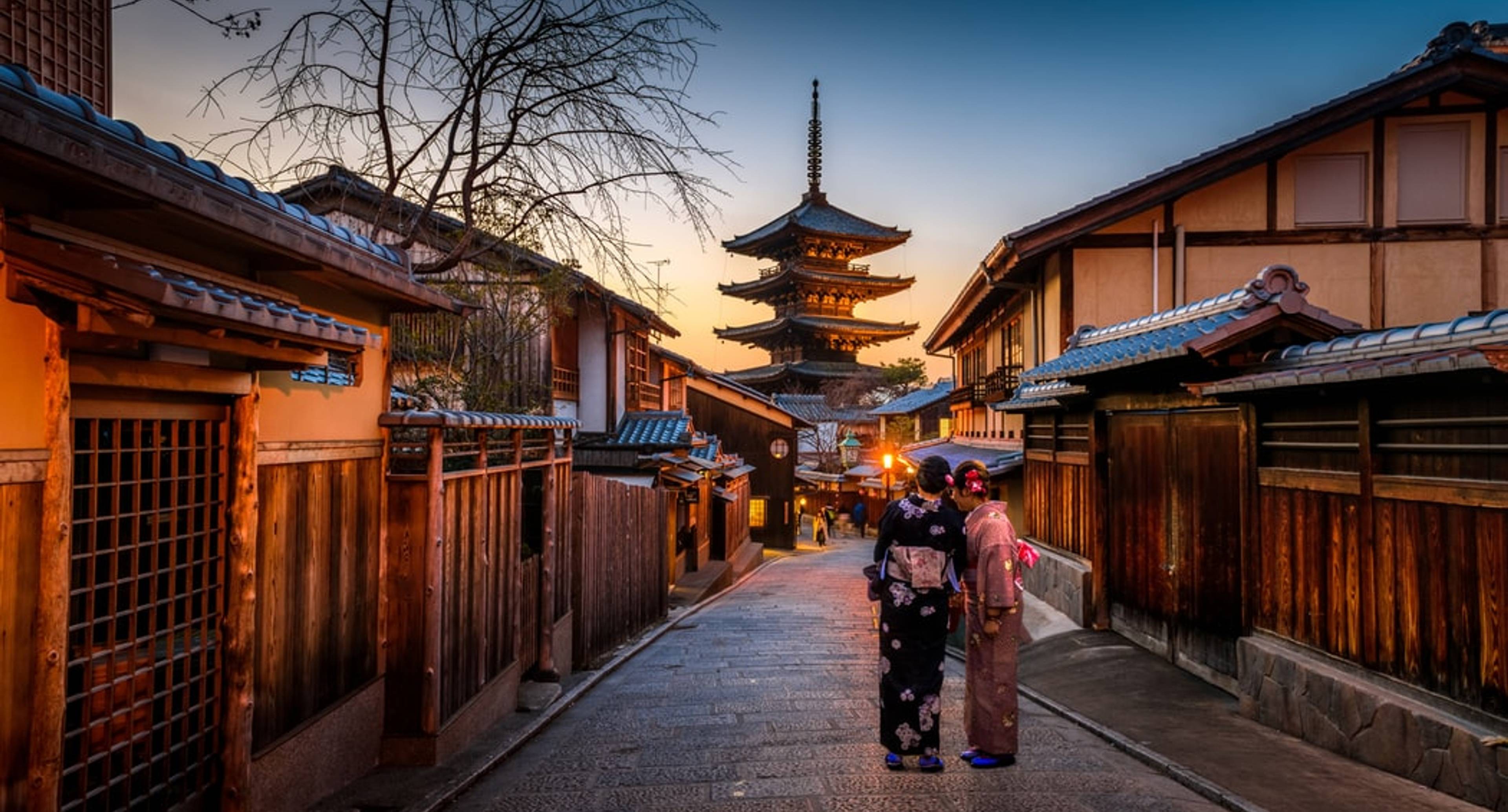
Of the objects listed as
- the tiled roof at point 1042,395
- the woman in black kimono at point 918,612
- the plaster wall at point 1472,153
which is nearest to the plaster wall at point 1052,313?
Result: the tiled roof at point 1042,395

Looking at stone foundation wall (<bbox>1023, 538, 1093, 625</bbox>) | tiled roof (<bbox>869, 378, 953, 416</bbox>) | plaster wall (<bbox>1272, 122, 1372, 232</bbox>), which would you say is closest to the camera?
stone foundation wall (<bbox>1023, 538, 1093, 625</bbox>)

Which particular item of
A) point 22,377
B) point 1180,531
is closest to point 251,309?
point 22,377

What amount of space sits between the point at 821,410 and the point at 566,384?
28397 mm

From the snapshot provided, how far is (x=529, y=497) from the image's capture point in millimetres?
9133

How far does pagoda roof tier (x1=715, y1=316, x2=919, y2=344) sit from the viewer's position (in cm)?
→ 4303

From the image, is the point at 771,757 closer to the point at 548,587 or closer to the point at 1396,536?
the point at 548,587

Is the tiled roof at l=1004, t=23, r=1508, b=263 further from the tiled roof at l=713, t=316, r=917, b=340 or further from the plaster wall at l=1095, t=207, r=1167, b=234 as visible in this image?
the tiled roof at l=713, t=316, r=917, b=340

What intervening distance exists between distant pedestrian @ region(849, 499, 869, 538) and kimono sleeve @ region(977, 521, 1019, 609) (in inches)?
1302

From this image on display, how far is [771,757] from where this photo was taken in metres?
5.41

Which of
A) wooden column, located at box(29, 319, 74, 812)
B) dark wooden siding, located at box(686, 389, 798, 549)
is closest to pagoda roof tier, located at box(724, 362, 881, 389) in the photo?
dark wooden siding, located at box(686, 389, 798, 549)

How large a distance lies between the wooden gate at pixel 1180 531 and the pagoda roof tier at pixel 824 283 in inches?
1327

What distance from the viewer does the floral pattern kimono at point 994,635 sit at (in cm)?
513

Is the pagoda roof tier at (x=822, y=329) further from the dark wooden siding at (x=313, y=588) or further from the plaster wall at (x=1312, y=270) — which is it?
the dark wooden siding at (x=313, y=588)

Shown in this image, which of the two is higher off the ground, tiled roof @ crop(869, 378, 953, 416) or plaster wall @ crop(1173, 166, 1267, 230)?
plaster wall @ crop(1173, 166, 1267, 230)
